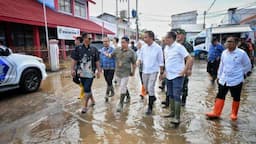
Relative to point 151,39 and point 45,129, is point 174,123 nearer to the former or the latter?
point 151,39

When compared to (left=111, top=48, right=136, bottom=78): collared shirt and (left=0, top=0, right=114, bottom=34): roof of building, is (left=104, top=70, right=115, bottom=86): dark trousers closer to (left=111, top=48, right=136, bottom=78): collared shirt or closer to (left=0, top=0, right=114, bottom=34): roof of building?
(left=111, top=48, right=136, bottom=78): collared shirt

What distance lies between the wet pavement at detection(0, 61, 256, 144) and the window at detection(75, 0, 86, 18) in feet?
52.0

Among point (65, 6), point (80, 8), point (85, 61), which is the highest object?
point (80, 8)

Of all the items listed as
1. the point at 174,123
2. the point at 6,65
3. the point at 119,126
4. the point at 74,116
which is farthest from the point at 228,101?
the point at 6,65

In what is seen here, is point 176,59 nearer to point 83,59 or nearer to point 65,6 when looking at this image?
point 83,59

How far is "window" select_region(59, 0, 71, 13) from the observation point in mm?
17925

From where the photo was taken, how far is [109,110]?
4.71 metres

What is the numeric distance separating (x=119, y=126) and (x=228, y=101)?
3097 millimetres

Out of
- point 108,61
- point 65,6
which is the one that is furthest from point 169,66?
point 65,6

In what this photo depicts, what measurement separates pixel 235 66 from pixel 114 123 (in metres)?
2.46

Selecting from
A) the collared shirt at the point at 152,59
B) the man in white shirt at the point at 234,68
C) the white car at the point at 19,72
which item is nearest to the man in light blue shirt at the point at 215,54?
the man in white shirt at the point at 234,68

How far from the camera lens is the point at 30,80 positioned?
6.45 meters

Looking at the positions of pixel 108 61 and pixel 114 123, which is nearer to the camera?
pixel 114 123

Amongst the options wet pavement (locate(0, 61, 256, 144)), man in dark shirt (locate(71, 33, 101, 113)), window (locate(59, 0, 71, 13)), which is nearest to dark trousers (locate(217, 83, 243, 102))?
wet pavement (locate(0, 61, 256, 144))
